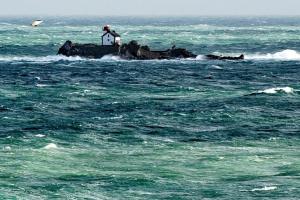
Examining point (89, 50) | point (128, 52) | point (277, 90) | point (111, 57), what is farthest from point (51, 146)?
point (89, 50)

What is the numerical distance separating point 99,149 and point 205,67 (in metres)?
73.2

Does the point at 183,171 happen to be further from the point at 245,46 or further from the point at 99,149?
the point at 245,46

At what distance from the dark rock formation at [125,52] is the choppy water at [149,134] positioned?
23.2 m

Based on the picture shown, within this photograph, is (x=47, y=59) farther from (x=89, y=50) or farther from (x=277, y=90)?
(x=277, y=90)

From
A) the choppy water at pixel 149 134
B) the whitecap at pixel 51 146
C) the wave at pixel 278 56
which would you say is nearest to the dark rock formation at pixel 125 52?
the wave at pixel 278 56

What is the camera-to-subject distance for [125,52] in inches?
5846

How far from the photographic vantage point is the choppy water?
49.6 metres

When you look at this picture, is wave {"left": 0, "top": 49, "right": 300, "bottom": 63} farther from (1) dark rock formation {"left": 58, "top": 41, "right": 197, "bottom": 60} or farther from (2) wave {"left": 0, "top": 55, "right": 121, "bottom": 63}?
(1) dark rock formation {"left": 58, "top": 41, "right": 197, "bottom": 60}

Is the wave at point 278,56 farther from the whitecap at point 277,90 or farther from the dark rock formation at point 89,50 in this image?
the whitecap at point 277,90

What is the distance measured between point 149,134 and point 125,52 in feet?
267

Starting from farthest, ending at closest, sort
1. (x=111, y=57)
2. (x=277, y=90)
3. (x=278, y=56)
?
1. (x=278, y=56)
2. (x=111, y=57)
3. (x=277, y=90)

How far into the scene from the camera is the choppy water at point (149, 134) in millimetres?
49562

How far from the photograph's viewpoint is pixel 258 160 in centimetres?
5684

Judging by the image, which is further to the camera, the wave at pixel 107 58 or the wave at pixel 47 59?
the wave at pixel 107 58
